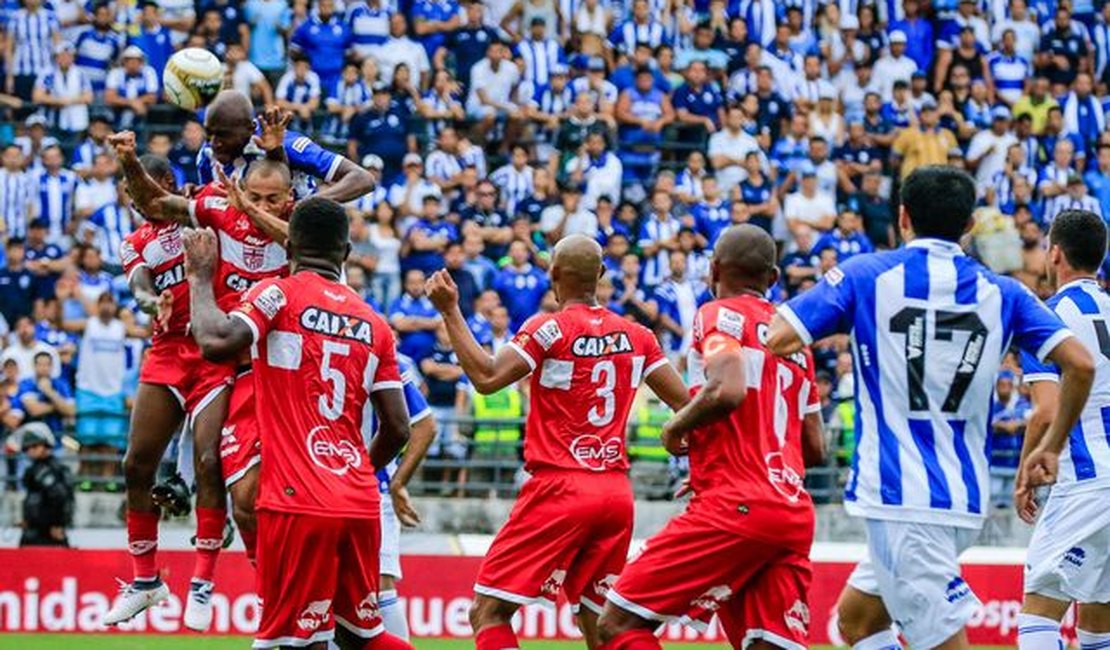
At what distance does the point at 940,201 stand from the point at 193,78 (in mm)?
4601

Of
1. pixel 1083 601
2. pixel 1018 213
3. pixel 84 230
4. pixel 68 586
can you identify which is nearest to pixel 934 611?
pixel 1083 601

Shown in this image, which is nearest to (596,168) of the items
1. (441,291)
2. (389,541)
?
(389,541)

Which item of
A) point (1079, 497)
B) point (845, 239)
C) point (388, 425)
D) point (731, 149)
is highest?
point (731, 149)

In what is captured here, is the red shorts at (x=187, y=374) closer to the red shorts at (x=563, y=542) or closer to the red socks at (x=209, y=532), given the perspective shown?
the red socks at (x=209, y=532)

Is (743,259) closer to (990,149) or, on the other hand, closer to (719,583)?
(719,583)

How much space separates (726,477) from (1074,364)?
74.9 inches

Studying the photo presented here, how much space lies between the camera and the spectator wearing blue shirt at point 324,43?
26.2 meters

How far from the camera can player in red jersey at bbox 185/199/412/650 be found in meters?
9.88

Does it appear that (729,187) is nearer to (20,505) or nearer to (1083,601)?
(20,505)

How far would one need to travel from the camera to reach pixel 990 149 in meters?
27.5

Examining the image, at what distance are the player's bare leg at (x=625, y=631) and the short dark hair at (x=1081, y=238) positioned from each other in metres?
3.19

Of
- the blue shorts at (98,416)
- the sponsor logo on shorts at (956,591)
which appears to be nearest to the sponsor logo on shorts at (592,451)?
the sponsor logo on shorts at (956,591)

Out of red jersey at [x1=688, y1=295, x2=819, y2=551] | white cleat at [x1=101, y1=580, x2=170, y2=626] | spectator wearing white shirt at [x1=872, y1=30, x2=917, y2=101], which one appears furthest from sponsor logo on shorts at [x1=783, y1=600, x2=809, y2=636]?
spectator wearing white shirt at [x1=872, y1=30, x2=917, y2=101]

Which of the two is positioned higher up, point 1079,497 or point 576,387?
point 576,387
